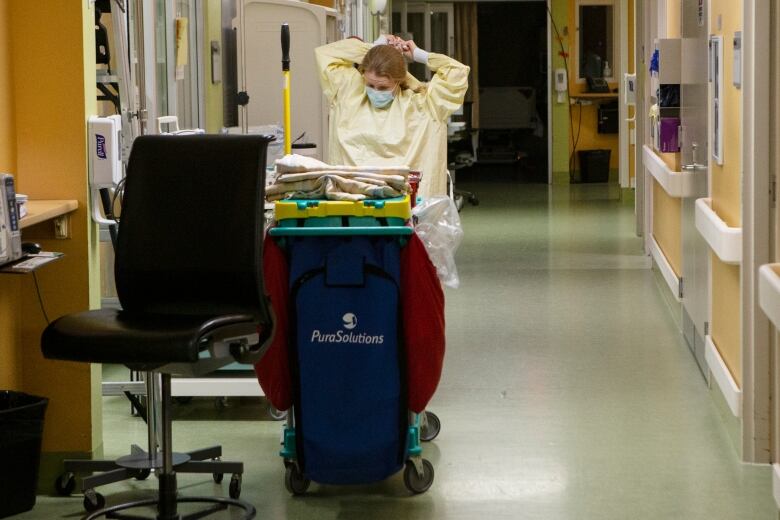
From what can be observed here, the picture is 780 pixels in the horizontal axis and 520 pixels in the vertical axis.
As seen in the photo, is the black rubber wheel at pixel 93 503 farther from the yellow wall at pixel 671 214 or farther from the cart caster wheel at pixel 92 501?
the yellow wall at pixel 671 214

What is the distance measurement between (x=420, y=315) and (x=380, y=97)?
246 centimetres

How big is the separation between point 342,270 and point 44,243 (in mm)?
1078

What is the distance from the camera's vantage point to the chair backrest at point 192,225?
367 cm

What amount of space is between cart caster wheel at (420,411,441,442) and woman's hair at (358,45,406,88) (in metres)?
1.96

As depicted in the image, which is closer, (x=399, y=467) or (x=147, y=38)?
(x=399, y=467)

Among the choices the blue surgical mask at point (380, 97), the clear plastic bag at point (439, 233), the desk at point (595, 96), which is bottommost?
the clear plastic bag at point (439, 233)

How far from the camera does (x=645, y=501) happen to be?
3.88 meters

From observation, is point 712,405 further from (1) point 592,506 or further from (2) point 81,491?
(2) point 81,491

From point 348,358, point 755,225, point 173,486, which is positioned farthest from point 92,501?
point 755,225

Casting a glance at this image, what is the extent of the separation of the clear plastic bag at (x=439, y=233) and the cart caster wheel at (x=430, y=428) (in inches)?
28.0

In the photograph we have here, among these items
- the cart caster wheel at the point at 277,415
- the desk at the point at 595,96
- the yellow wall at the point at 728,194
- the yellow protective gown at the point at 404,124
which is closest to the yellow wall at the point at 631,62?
the desk at the point at 595,96

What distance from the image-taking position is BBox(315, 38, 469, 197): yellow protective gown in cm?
608

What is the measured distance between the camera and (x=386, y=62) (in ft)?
19.5

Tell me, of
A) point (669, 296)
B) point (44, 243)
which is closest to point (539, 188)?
point (669, 296)
